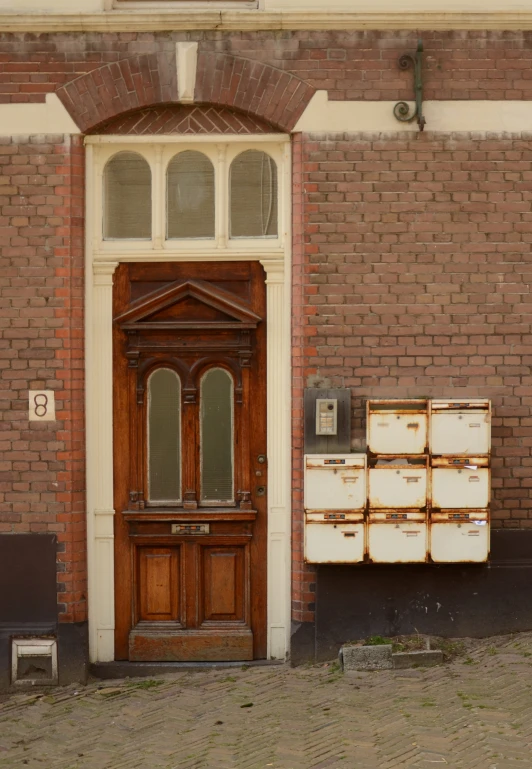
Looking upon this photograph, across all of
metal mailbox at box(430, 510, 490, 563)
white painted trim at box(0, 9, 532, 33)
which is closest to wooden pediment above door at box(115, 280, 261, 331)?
white painted trim at box(0, 9, 532, 33)

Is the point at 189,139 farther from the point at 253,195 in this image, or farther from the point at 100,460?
the point at 100,460

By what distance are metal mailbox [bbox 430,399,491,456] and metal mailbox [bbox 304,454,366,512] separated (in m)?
0.55

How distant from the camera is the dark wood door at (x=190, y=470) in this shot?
6.94 metres

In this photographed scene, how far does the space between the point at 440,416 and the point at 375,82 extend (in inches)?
94.2

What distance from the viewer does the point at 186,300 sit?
6934mm

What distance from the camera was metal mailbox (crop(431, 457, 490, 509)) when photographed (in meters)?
6.61

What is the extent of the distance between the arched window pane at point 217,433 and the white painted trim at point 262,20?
96.8 inches

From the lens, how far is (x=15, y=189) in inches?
263

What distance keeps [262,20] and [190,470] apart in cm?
324

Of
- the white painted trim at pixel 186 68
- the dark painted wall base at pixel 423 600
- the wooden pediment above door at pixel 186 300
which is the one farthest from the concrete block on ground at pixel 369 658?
the white painted trim at pixel 186 68

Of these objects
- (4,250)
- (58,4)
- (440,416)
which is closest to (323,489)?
(440,416)

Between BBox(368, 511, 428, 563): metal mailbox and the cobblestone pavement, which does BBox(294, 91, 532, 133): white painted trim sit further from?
the cobblestone pavement

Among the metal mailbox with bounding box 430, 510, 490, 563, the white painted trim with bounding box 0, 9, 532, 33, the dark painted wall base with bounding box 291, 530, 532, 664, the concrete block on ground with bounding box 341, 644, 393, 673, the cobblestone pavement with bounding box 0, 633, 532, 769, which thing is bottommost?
the cobblestone pavement with bounding box 0, 633, 532, 769

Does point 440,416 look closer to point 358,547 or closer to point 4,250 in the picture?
point 358,547
